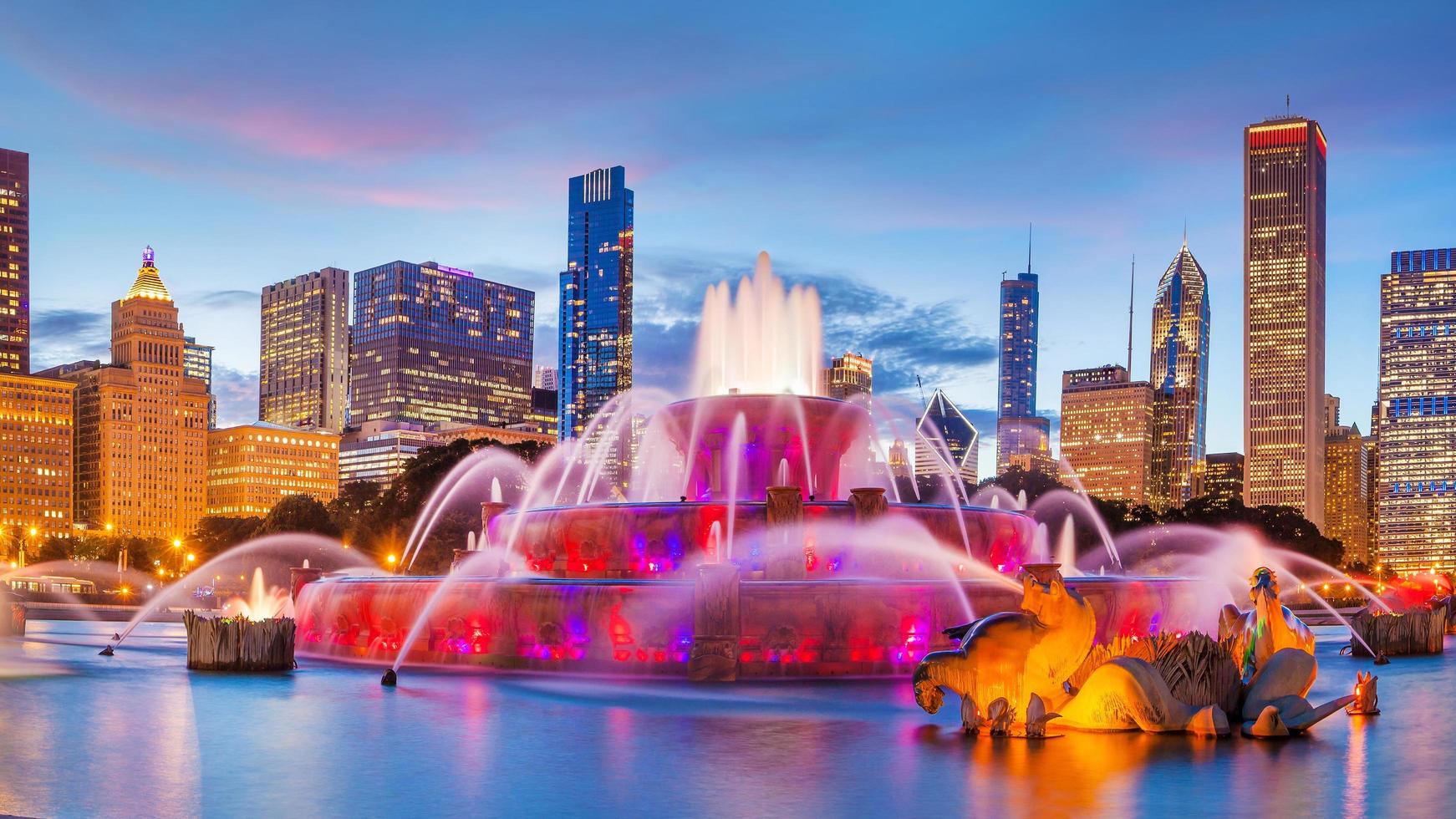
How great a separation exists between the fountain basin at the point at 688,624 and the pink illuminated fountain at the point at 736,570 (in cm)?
4

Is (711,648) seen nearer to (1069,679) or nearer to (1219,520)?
(1069,679)

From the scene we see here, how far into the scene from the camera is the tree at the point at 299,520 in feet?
360

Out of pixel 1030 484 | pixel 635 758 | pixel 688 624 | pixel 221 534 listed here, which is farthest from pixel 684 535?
pixel 221 534

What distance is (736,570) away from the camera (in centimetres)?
2889

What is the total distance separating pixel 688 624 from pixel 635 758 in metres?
11.0

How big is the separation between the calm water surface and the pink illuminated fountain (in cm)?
231

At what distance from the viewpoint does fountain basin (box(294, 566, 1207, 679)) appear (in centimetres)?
2903

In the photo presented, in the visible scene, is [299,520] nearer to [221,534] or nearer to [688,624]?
[221,534]

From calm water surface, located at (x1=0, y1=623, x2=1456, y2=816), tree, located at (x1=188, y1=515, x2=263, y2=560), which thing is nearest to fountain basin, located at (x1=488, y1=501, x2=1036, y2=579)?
calm water surface, located at (x1=0, y1=623, x2=1456, y2=816)

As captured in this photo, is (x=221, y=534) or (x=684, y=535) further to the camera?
(x=221, y=534)

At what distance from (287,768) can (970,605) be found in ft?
52.7

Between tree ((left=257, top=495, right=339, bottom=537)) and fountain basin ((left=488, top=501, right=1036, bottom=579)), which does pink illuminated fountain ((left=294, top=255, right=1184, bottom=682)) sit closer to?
fountain basin ((left=488, top=501, right=1036, bottom=579))

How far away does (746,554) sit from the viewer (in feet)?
110

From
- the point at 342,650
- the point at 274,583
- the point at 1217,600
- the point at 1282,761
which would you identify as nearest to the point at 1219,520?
the point at 274,583
